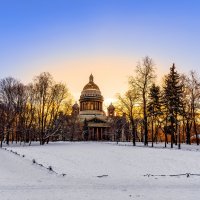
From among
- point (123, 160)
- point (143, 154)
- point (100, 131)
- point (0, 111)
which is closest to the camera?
point (123, 160)

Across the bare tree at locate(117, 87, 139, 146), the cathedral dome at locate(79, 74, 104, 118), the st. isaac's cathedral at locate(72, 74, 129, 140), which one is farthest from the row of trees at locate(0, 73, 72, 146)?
the cathedral dome at locate(79, 74, 104, 118)

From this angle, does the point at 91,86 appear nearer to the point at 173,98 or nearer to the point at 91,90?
the point at 91,90

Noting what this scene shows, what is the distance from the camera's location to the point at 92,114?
134 meters

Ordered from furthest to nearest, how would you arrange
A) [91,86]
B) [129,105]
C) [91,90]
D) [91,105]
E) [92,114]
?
[91,86] < [91,90] < [91,105] < [92,114] < [129,105]

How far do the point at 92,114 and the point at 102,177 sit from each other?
372 feet

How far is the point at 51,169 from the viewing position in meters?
22.3

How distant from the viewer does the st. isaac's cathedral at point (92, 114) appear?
122 meters

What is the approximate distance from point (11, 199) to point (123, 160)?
1575cm

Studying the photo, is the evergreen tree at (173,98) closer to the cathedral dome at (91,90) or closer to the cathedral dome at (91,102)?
the cathedral dome at (91,102)

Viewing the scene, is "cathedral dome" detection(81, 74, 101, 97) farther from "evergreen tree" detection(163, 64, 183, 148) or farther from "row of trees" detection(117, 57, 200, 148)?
"evergreen tree" detection(163, 64, 183, 148)

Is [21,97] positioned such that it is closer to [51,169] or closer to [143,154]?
[143,154]

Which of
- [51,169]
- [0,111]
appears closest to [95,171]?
[51,169]

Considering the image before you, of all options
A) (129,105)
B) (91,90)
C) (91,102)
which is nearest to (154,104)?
(129,105)

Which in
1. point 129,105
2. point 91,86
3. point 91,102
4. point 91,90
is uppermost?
point 91,86
